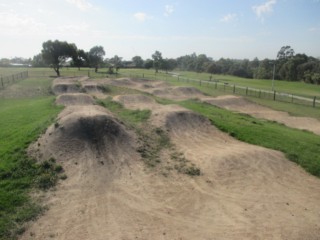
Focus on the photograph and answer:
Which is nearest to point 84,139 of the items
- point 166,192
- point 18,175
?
point 18,175

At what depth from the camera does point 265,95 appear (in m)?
38.5

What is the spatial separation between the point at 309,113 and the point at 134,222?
78.4ft

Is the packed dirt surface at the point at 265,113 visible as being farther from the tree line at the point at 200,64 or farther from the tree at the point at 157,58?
the tree at the point at 157,58

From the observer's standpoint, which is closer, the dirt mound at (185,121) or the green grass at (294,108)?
the dirt mound at (185,121)

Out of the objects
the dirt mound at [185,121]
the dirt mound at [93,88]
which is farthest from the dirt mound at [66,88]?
the dirt mound at [185,121]

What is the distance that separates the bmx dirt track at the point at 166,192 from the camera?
8305mm

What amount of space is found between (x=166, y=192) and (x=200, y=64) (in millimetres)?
97404

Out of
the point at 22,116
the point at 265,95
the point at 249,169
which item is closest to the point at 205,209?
the point at 249,169

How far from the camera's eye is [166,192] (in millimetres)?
10430

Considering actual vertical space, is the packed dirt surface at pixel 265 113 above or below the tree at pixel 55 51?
below

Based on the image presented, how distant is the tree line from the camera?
50.8m

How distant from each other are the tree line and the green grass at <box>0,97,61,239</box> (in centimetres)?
3609

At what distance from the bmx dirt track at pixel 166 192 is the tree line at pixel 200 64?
38.7m

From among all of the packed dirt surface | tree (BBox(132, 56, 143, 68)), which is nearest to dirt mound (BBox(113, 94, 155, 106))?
the packed dirt surface
